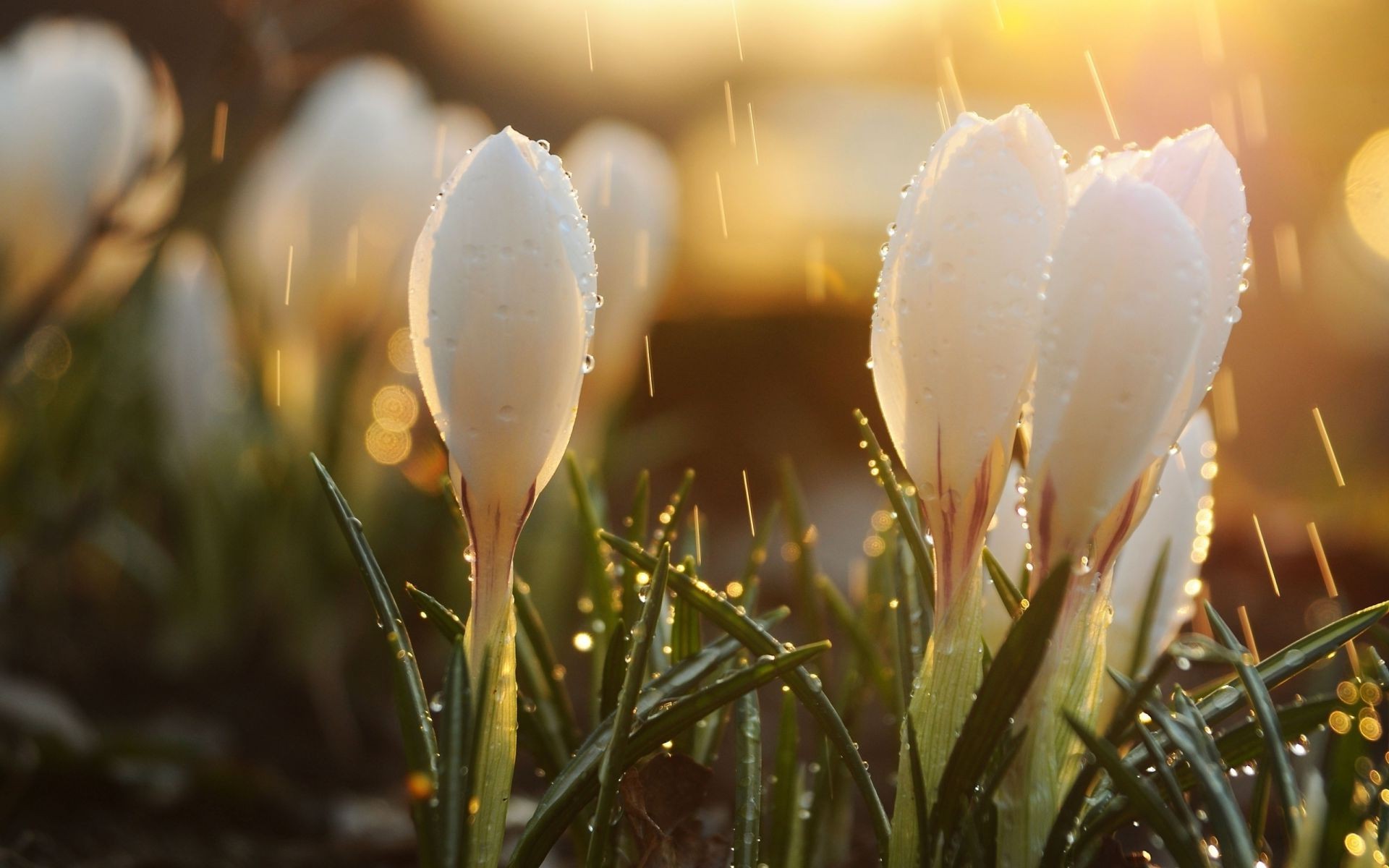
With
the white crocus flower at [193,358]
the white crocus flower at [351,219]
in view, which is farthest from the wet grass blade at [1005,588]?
the white crocus flower at [193,358]

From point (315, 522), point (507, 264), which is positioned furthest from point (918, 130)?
point (507, 264)

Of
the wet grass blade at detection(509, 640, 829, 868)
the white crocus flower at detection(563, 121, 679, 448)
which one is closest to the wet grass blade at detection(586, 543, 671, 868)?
the wet grass blade at detection(509, 640, 829, 868)

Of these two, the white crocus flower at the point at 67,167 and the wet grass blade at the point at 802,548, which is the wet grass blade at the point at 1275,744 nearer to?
the wet grass blade at the point at 802,548

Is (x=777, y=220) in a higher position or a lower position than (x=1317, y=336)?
higher

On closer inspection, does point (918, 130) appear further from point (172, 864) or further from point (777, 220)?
point (172, 864)

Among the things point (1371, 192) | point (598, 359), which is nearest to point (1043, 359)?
point (598, 359)

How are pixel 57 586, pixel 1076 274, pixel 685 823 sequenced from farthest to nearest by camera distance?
1. pixel 57 586
2. pixel 685 823
3. pixel 1076 274

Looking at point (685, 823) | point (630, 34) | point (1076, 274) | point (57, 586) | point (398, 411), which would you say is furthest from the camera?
point (630, 34)
